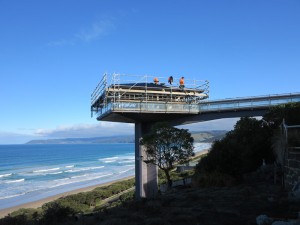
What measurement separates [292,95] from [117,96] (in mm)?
12392

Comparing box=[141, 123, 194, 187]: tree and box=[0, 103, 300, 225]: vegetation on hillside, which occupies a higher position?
box=[141, 123, 194, 187]: tree

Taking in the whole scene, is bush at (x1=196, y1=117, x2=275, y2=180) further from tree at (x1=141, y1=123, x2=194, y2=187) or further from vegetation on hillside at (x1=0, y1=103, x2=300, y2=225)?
tree at (x1=141, y1=123, x2=194, y2=187)

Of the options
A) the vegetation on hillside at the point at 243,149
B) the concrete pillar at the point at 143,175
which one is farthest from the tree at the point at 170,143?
the concrete pillar at the point at 143,175

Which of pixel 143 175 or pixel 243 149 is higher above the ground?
pixel 243 149

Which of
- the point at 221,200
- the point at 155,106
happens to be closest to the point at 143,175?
the point at 155,106

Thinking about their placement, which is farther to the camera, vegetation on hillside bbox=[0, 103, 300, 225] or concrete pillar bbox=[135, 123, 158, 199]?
concrete pillar bbox=[135, 123, 158, 199]

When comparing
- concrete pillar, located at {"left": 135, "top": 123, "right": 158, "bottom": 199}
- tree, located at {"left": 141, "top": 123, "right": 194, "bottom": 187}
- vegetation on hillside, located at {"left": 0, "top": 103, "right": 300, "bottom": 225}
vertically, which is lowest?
concrete pillar, located at {"left": 135, "top": 123, "right": 158, "bottom": 199}

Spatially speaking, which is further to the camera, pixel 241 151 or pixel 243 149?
pixel 243 149

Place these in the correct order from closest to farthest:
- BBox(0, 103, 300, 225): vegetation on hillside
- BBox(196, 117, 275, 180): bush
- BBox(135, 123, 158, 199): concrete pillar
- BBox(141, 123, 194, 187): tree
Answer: BBox(0, 103, 300, 225): vegetation on hillside
BBox(196, 117, 275, 180): bush
BBox(141, 123, 194, 187): tree
BBox(135, 123, 158, 199): concrete pillar

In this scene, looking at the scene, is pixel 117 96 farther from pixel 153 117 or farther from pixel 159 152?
pixel 159 152

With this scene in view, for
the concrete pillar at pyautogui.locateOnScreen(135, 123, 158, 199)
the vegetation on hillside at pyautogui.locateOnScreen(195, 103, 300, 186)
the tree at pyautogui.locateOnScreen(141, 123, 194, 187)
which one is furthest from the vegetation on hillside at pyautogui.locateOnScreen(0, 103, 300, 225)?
the concrete pillar at pyautogui.locateOnScreen(135, 123, 158, 199)

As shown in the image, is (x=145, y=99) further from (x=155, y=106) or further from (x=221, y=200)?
(x=221, y=200)

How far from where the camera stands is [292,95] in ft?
83.7

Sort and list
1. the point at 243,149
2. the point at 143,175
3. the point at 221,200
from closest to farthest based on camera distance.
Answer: the point at 221,200
the point at 243,149
the point at 143,175
